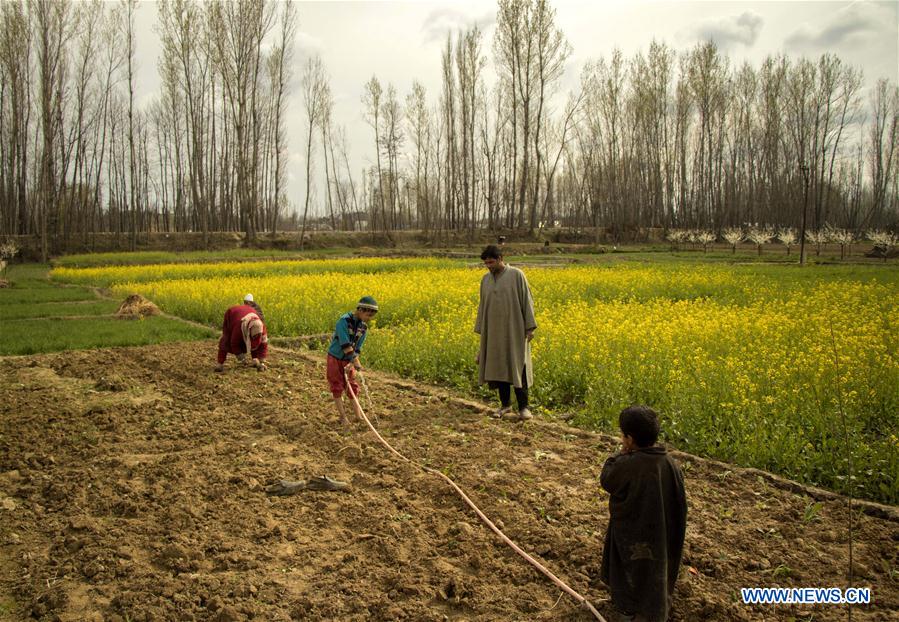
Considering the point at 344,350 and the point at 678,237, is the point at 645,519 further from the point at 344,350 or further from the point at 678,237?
the point at 678,237

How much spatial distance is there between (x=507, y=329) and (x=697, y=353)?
2.89 metres

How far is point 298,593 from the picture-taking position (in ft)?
10.7

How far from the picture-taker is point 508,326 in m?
6.38

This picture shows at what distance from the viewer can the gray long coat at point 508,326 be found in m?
6.32

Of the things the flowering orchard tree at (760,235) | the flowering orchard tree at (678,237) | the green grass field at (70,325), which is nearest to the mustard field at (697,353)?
the green grass field at (70,325)

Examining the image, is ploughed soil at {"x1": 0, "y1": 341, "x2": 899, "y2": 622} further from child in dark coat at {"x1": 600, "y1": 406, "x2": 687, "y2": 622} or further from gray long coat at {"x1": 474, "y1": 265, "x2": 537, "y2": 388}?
gray long coat at {"x1": 474, "y1": 265, "x2": 537, "y2": 388}

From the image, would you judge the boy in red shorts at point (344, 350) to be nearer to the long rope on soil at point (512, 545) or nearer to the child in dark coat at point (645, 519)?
the long rope on soil at point (512, 545)

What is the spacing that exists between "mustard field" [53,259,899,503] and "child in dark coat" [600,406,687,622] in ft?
2.79

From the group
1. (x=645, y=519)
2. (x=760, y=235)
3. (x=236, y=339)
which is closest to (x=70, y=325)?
(x=236, y=339)

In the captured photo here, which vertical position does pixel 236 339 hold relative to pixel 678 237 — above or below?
below

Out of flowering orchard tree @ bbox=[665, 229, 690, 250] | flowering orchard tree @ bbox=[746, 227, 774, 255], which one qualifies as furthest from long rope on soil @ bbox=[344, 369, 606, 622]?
flowering orchard tree @ bbox=[665, 229, 690, 250]

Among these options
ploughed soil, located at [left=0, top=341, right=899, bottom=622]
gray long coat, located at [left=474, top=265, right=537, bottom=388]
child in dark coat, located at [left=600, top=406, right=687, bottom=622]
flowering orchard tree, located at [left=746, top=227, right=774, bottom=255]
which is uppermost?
flowering orchard tree, located at [left=746, top=227, right=774, bottom=255]

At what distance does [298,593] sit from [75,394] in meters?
5.78

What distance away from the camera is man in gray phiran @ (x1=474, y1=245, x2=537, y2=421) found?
20.7 feet
